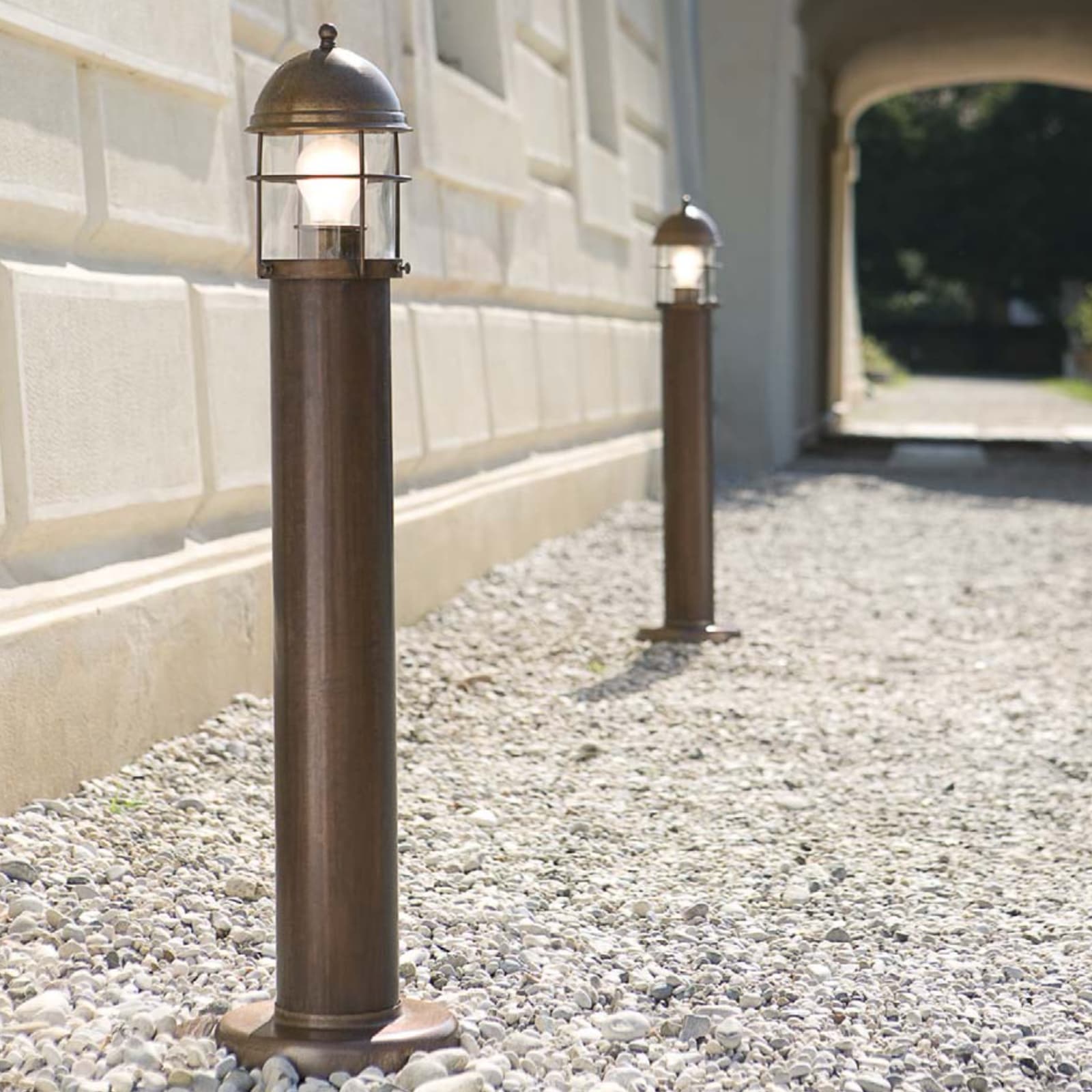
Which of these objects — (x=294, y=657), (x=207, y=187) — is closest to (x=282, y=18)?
(x=207, y=187)

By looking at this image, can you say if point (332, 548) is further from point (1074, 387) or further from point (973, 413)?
point (1074, 387)

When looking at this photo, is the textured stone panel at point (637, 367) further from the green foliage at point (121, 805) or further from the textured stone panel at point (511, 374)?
the green foliage at point (121, 805)

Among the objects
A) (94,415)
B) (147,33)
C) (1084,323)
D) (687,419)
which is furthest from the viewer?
(1084,323)

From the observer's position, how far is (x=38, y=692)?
3.68 m

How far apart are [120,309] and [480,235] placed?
342 cm

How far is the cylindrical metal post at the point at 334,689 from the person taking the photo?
245 centimetres

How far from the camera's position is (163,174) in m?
4.45

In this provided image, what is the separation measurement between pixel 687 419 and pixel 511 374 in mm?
1753

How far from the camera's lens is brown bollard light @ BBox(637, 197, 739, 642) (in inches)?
248

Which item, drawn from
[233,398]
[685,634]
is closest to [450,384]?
[685,634]

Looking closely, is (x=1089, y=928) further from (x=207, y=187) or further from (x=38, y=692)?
(x=207, y=187)

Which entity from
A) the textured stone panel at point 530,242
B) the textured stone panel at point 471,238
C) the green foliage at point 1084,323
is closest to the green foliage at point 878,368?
the green foliage at point 1084,323

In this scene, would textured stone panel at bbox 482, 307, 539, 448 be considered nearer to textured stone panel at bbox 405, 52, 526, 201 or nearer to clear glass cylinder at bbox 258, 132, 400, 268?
textured stone panel at bbox 405, 52, 526, 201

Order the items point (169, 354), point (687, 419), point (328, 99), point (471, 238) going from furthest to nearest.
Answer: point (471, 238)
point (687, 419)
point (169, 354)
point (328, 99)
